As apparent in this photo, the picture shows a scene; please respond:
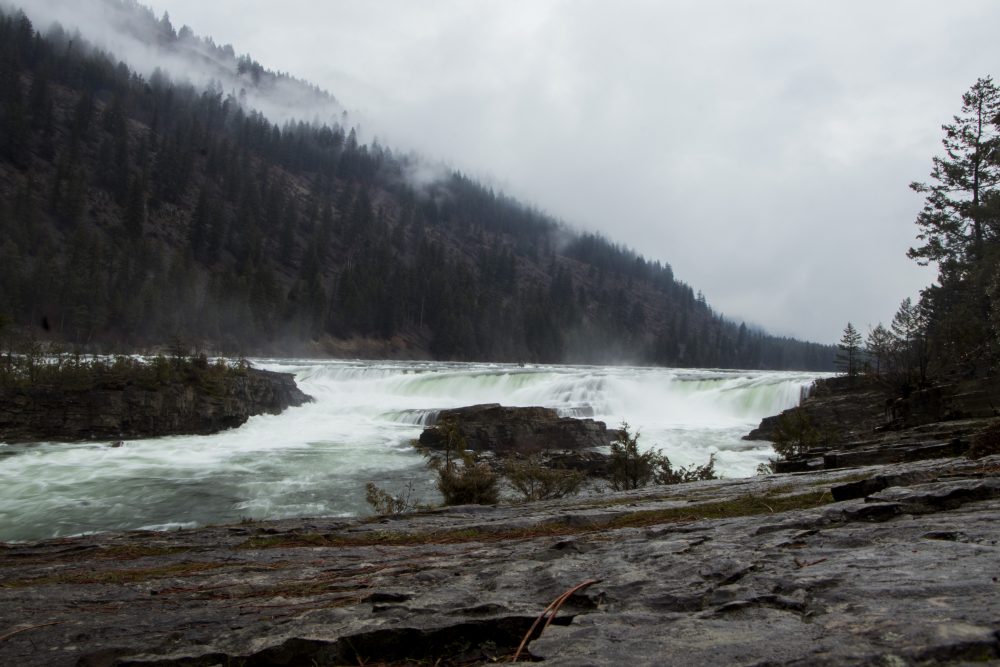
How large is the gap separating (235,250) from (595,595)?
10816cm

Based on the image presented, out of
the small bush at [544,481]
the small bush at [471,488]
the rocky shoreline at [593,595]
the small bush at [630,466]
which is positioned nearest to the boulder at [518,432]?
the small bush at [630,466]

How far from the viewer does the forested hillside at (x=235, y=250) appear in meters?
69.5

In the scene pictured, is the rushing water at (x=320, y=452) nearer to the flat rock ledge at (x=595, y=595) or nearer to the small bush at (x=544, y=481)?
the small bush at (x=544, y=481)

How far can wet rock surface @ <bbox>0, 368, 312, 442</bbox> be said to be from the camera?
21328 mm

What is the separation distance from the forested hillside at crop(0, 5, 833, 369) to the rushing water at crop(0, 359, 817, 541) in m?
30.3

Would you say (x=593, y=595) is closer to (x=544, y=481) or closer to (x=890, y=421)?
(x=544, y=481)

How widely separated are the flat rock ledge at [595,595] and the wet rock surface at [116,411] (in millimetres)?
19413

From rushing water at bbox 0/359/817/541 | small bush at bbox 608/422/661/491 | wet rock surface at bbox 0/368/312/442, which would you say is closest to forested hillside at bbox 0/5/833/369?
wet rock surface at bbox 0/368/312/442

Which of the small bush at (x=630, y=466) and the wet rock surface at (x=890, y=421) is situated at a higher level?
A: the wet rock surface at (x=890, y=421)

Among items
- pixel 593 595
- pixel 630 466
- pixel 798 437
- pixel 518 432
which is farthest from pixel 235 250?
pixel 593 595

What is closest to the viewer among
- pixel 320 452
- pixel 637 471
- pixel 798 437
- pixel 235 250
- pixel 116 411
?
pixel 637 471

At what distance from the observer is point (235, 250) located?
327 feet

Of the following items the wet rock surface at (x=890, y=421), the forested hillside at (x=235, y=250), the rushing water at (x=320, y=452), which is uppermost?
the forested hillside at (x=235, y=250)

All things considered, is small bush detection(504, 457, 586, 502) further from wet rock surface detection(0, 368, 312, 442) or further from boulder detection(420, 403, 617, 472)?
wet rock surface detection(0, 368, 312, 442)
